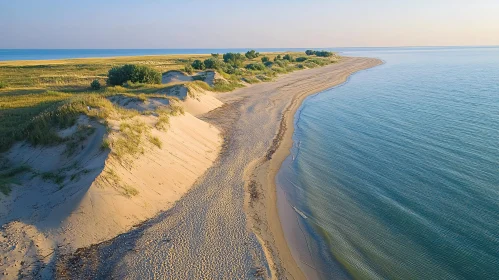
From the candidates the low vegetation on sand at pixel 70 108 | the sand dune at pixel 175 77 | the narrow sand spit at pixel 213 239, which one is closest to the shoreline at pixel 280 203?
the narrow sand spit at pixel 213 239

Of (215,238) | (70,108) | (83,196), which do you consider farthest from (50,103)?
(215,238)

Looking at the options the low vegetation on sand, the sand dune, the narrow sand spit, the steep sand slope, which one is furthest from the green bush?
the narrow sand spit

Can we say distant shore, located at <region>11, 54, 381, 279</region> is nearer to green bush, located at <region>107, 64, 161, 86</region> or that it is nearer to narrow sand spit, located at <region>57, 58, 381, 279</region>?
narrow sand spit, located at <region>57, 58, 381, 279</region>

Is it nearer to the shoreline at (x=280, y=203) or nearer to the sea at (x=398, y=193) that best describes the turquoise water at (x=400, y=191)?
the sea at (x=398, y=193)

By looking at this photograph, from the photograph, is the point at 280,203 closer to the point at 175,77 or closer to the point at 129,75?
the point at 129,75

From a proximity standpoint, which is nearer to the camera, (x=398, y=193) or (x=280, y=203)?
(x=280, y=203)

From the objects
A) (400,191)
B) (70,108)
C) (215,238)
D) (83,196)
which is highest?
(70,108)

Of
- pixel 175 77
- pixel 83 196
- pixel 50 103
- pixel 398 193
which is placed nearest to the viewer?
pixel 83 196

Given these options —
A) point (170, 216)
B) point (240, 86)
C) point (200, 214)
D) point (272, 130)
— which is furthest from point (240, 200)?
point (240, 86)
